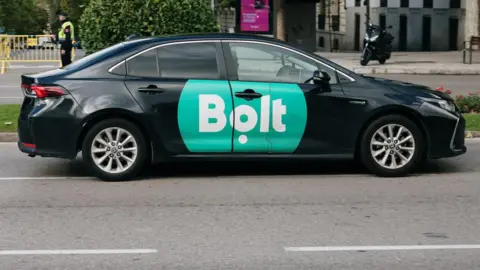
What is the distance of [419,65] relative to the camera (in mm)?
29422

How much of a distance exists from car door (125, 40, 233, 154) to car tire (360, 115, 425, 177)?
4.81 ft

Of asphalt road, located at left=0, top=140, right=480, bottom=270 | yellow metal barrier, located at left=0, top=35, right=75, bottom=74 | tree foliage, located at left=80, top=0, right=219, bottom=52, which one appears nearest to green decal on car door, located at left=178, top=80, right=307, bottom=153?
asphalt road, located at left=0, top=140, right=480, bottom=270

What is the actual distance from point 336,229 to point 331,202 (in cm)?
117

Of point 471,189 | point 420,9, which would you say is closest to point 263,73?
point 471,189

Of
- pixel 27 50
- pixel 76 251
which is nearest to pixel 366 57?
pixel 27 50

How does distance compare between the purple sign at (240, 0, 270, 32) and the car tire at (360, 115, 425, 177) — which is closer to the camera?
the car tire at (360, 115, 425, 177)

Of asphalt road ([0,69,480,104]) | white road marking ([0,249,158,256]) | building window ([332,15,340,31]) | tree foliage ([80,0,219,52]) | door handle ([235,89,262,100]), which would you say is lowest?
white road marking ([0,249,158,256])

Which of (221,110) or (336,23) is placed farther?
(336,23)

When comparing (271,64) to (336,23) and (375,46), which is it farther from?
(336,23)

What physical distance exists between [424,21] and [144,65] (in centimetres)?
3822

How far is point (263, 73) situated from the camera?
33.1ft

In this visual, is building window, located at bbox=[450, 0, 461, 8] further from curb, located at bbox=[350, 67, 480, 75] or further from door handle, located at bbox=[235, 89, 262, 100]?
door handle, located at bbox=[235, 89, 262, 100]

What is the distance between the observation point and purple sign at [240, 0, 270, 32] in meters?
33.1

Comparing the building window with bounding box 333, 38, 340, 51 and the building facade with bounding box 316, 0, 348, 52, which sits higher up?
the building facade with bounding box 316, 0, 348, 52
